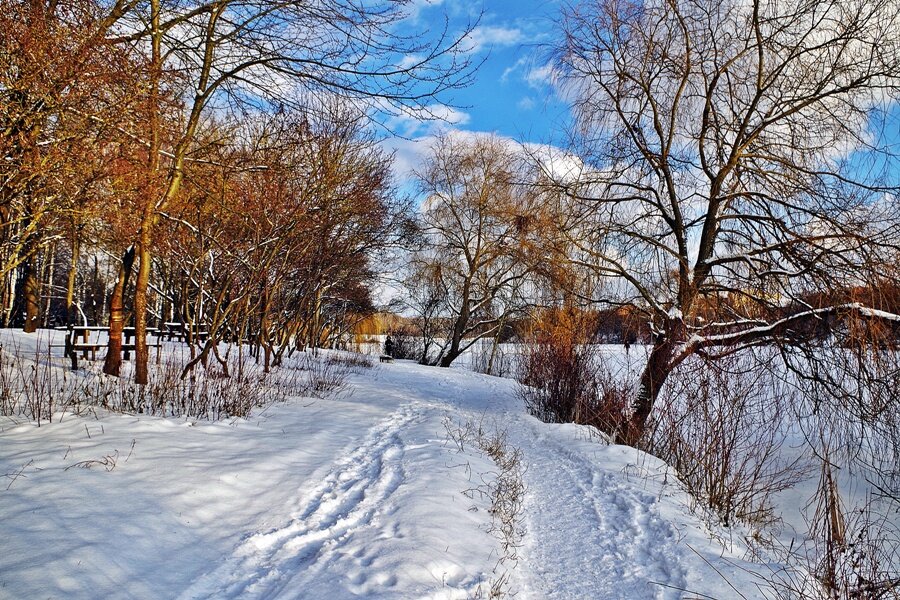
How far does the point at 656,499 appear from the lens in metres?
4.45

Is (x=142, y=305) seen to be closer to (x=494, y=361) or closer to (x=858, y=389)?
(x=858, y=389)

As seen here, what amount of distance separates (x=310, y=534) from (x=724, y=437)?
4.04 m

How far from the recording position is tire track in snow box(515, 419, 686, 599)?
313 cm

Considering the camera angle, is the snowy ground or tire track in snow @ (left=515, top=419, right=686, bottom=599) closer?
the snowy ground

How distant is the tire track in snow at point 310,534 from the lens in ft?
8.86

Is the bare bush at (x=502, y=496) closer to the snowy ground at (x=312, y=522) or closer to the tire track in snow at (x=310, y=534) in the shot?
the snowy ground at (x=312, y=522)

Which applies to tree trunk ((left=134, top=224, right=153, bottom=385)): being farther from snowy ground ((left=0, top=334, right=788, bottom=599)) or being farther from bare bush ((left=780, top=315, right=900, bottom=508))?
bare bush ((left=780, top=315, right=900, bottom=508))

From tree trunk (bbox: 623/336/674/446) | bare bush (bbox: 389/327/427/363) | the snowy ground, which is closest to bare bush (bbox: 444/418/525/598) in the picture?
the snowy ground

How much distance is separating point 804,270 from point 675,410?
92.5 inches

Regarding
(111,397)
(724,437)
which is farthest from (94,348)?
(724,437)

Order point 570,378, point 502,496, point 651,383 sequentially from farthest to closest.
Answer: point 570,378 < point 651,383 < point 502,496

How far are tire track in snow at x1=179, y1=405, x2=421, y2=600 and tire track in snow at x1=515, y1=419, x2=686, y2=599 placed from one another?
1320 millimetres

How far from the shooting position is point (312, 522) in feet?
11.8

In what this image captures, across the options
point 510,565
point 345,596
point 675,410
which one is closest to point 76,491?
point 345,596
